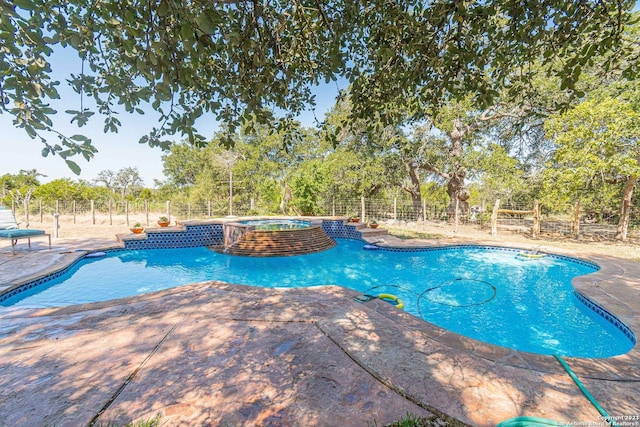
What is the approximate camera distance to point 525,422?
160cm

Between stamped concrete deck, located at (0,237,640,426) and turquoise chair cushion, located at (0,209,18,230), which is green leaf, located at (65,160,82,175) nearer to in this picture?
stamped concrete deck, located at (0,237,640,426)

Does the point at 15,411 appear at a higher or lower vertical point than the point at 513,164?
lower

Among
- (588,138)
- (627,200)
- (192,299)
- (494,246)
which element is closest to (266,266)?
(192,299)

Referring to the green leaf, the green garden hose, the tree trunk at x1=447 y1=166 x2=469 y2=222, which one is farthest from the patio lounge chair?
the tree trunk at x1=447 y1=166 x2=469 y2=222

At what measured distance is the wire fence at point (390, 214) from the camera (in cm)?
1261

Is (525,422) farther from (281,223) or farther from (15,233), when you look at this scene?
(281,223)

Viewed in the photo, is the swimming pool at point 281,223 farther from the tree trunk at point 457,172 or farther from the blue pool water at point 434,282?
the tree trunk at point 457,172

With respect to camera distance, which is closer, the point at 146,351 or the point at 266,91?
the point at 266,91

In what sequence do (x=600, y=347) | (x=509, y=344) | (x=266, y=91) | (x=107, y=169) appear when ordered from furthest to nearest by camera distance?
(x=107, y=169), (x=509, y=344), (x=600, y=347), (x=266, y=91)

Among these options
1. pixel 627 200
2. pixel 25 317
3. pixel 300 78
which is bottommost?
pixel 25 317

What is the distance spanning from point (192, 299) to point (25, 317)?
201 cm

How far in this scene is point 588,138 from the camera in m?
9.02

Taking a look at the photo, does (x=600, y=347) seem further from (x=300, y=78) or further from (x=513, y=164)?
(x=513, y=164)

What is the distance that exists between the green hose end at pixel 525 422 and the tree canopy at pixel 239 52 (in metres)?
2.19
